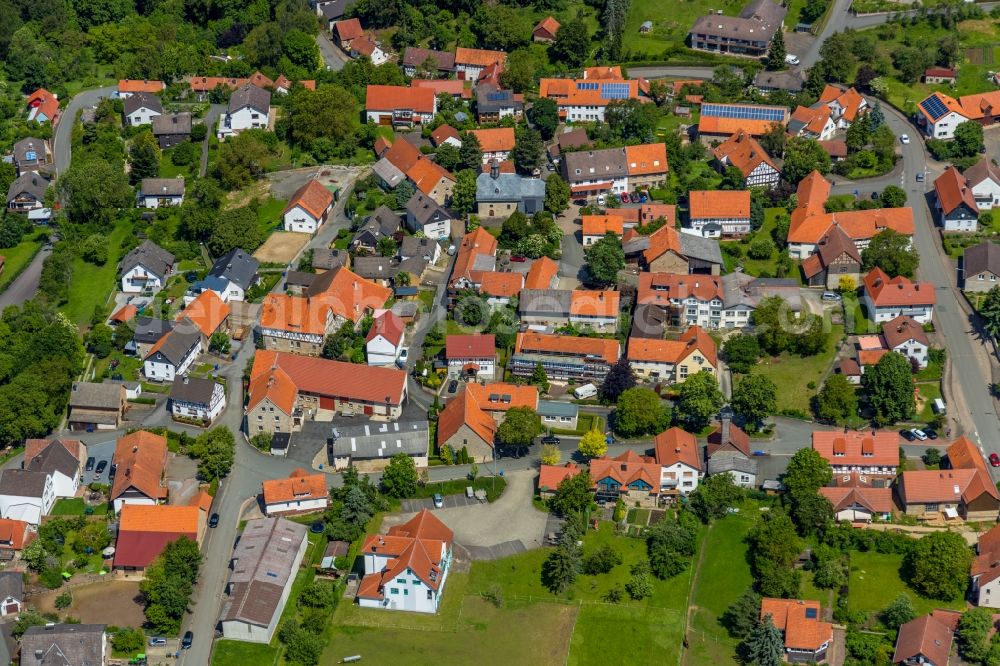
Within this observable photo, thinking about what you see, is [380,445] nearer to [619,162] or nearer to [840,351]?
[840,351]

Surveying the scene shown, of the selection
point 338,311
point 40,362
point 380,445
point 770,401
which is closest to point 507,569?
point 380,445

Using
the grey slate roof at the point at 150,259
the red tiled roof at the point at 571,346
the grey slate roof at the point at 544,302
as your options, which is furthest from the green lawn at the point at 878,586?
the grey slate roof at the point at 150,259

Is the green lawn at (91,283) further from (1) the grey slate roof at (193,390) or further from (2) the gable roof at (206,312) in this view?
(1) the grey slate roof at (193,390)

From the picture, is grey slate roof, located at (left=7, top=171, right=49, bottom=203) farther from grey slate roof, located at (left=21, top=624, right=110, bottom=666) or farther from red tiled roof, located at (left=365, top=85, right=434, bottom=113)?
grey slate roof, located at (left=21, top=624, right=110, bottom=666)

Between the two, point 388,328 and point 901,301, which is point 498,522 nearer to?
point 388,328

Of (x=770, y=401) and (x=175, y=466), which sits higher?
(x=770, y=401)

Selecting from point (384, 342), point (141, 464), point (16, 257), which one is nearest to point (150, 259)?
point (16, 257)

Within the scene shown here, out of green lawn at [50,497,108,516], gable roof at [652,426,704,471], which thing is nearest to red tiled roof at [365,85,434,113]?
gable roof at [652,426,704,471]
